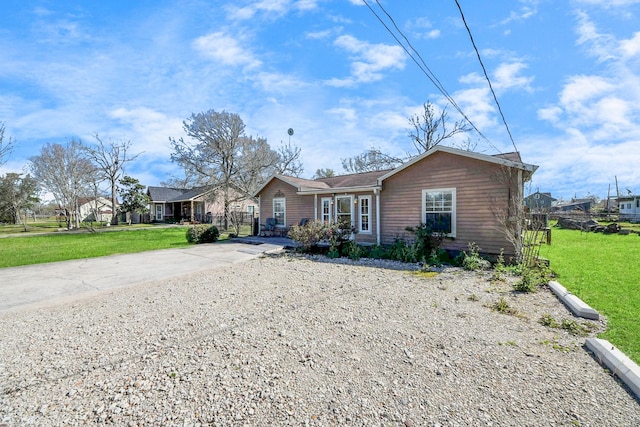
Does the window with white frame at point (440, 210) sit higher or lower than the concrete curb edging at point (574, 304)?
higher

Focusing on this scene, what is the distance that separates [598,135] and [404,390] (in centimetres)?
1891

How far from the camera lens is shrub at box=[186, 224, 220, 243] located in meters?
14.1

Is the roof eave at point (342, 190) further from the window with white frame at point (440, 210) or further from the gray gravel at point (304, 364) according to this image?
the gray gravel at point (304, 364)

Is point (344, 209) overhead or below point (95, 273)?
overhead

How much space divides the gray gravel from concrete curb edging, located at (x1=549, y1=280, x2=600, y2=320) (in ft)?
0.59

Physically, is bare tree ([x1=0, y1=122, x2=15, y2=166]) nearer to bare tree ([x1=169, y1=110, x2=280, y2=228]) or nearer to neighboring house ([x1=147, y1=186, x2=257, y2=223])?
bare tree ([x1=169, y1=110, x2=280, y2=228])

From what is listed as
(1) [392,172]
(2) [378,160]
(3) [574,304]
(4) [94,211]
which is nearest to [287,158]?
(2) [378,160]

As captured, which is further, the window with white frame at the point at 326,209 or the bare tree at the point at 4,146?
the bare tree at the point at 4,146

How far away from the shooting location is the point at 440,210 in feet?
30.8

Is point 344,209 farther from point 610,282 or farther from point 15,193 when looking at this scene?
point 15,193

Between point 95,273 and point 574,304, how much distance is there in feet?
35.7

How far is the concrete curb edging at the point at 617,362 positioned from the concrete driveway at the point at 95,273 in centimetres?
826

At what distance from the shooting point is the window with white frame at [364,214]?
11.6m

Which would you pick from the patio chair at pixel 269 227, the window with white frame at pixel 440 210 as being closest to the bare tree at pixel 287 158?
the patio chair at pixel 269 227
